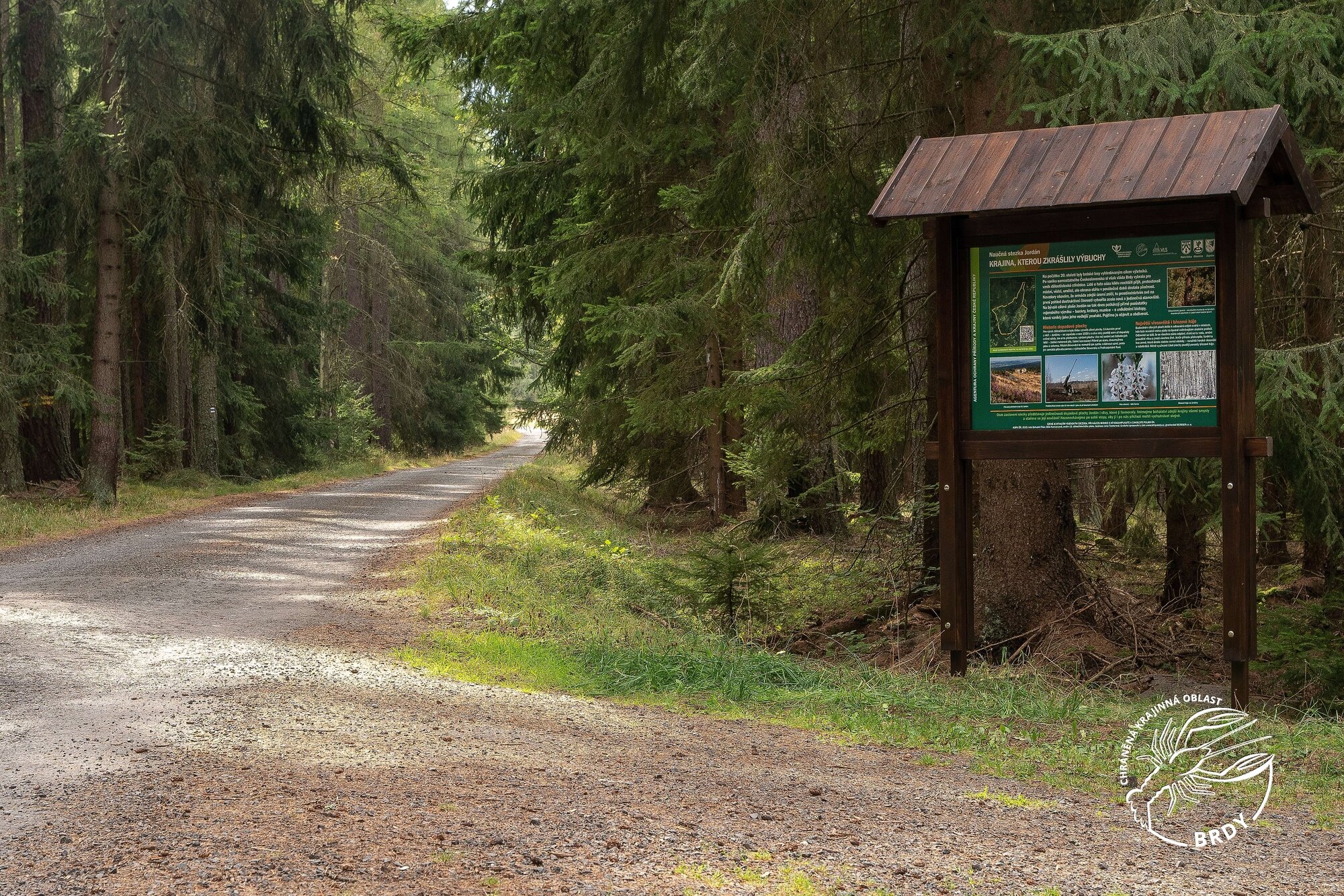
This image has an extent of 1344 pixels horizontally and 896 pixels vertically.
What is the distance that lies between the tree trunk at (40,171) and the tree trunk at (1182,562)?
55.4 ft

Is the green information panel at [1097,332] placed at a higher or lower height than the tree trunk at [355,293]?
lower

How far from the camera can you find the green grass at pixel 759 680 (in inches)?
223

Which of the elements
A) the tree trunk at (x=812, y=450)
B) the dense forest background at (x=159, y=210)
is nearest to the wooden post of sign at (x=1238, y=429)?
the tree trunk at (x=812, y=450)

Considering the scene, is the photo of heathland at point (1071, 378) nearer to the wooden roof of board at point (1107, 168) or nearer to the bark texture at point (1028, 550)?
the wooden roof of board at point (1107, 168)

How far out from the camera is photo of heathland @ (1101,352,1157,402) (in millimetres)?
7039

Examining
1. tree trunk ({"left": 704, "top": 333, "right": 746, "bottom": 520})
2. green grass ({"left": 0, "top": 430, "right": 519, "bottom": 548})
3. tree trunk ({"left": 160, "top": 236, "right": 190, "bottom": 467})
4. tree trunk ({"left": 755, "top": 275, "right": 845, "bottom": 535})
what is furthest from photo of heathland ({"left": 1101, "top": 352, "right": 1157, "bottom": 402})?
tree trunk ({"left": 160, "top": 236, "right": 190, "bottom": 467})

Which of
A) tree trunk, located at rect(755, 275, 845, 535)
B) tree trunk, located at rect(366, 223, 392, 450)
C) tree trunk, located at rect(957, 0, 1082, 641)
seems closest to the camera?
tree trunk, located at rect(957, 0, 1082, 641)

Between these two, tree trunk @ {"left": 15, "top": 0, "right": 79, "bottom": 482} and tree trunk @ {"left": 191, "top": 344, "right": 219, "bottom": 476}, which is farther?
tree trunk @ {"left": 191, "top": 344, "right": 219, "bottom": 476}

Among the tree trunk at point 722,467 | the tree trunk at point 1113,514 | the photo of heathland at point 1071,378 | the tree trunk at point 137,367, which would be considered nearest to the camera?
the photo of heathland at point 1071,378

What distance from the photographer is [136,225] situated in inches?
847

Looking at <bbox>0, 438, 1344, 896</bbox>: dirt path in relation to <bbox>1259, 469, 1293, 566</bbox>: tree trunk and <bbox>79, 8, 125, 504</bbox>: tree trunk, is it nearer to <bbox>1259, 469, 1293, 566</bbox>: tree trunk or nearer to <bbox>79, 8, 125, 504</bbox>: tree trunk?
<bbox>1259, 469, 1293, 566</bbox>: tree trunk

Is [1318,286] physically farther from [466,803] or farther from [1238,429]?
[466,803]

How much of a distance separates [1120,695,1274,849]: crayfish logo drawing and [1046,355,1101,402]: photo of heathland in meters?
1.88

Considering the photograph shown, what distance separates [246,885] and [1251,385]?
593 centimetres
